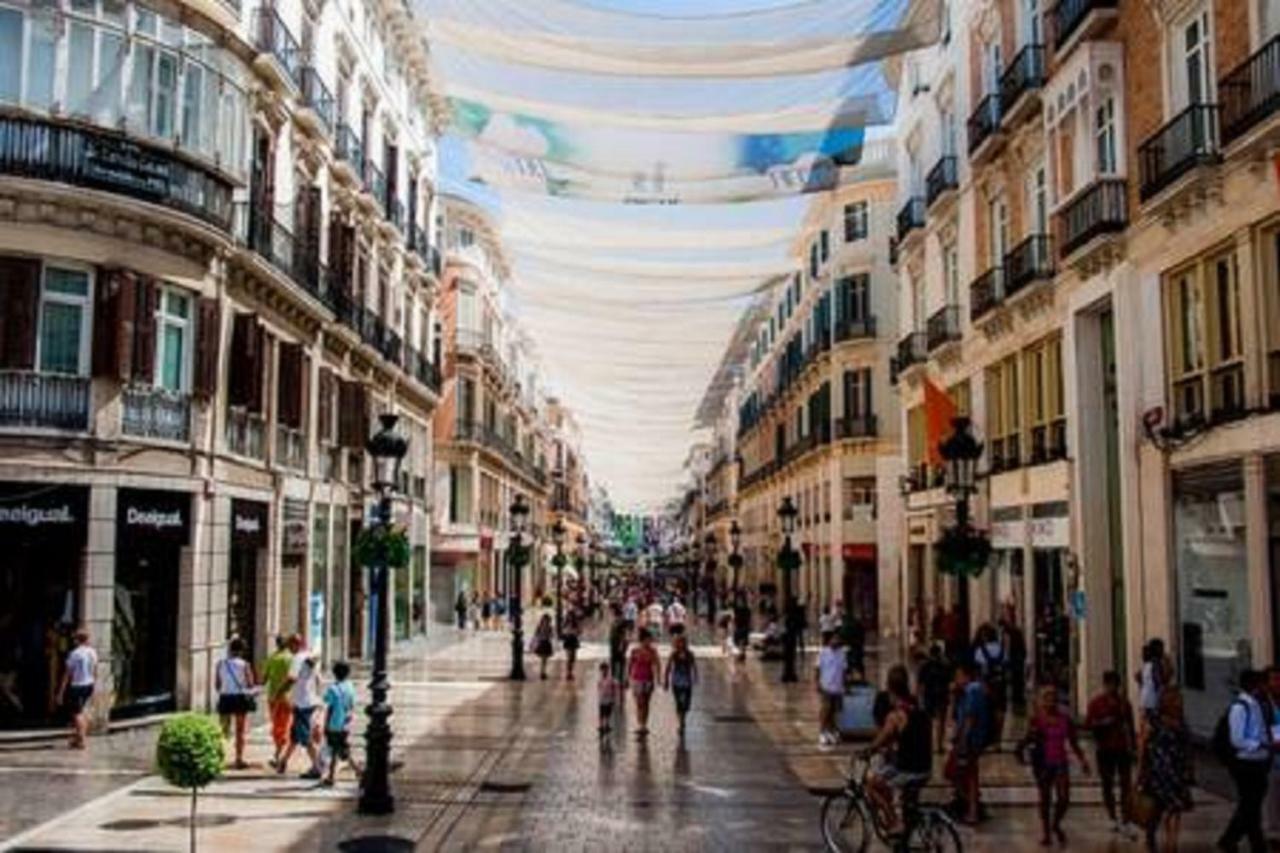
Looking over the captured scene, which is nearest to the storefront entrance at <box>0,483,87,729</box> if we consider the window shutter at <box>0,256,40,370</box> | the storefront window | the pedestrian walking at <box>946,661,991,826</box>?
the window shutter at <box>0,256,40,370</box>

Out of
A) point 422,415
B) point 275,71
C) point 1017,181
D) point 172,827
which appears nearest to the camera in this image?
point 172,827

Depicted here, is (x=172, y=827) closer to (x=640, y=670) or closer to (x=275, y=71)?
(x=640, y=670)

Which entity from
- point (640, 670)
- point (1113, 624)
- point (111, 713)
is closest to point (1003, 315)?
point (1113, 624)

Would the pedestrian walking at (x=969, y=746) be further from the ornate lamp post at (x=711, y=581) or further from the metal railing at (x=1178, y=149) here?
the ornate lamp post at (x=711, y=581)

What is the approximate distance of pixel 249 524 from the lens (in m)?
25.0

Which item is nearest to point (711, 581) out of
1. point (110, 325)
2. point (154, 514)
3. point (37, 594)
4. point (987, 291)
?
point (987, 291)

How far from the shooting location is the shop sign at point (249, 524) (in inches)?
956

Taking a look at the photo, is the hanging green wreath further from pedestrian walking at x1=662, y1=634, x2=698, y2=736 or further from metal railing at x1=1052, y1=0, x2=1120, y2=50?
metal railing at x1=1052, y1=0, x2=1120, y2=50

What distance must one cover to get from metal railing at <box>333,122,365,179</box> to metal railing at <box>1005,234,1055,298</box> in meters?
15.3

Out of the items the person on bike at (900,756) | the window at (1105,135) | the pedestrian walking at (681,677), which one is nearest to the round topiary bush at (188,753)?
the person on bike at (900,756)

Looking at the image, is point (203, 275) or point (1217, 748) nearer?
point (1217, 748)

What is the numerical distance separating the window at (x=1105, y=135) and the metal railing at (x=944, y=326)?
9.91m

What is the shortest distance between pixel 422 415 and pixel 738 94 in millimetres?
25093

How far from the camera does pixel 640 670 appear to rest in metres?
20.9
